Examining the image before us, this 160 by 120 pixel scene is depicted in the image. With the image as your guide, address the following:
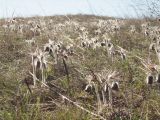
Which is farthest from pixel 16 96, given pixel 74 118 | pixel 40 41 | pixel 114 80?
pixel 40 41

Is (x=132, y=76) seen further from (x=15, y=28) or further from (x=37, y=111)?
(x=15, y=28)

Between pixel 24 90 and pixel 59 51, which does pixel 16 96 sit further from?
pixel 59 51

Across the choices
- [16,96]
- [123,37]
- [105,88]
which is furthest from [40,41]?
[105,88]

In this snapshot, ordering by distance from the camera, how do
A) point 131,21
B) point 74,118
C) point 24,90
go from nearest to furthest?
point 74,118, point 24,90, point 131,21

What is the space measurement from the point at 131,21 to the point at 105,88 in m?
12.6

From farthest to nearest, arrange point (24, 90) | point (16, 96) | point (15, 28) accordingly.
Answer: point (15, 28), point (24, 90), point (16, 96)

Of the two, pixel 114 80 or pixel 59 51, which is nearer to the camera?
pixel 114 80

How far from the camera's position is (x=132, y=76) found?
5098 mm

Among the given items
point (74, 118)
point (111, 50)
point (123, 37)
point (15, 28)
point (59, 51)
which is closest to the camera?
point (74, 118)

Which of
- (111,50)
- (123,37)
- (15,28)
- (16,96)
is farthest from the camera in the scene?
(15,28)

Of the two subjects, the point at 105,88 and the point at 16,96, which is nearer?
the point at 105,88

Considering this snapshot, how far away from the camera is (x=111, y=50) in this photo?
5.89m

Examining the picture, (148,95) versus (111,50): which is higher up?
(111,50)

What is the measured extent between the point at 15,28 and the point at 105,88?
8.03 m
